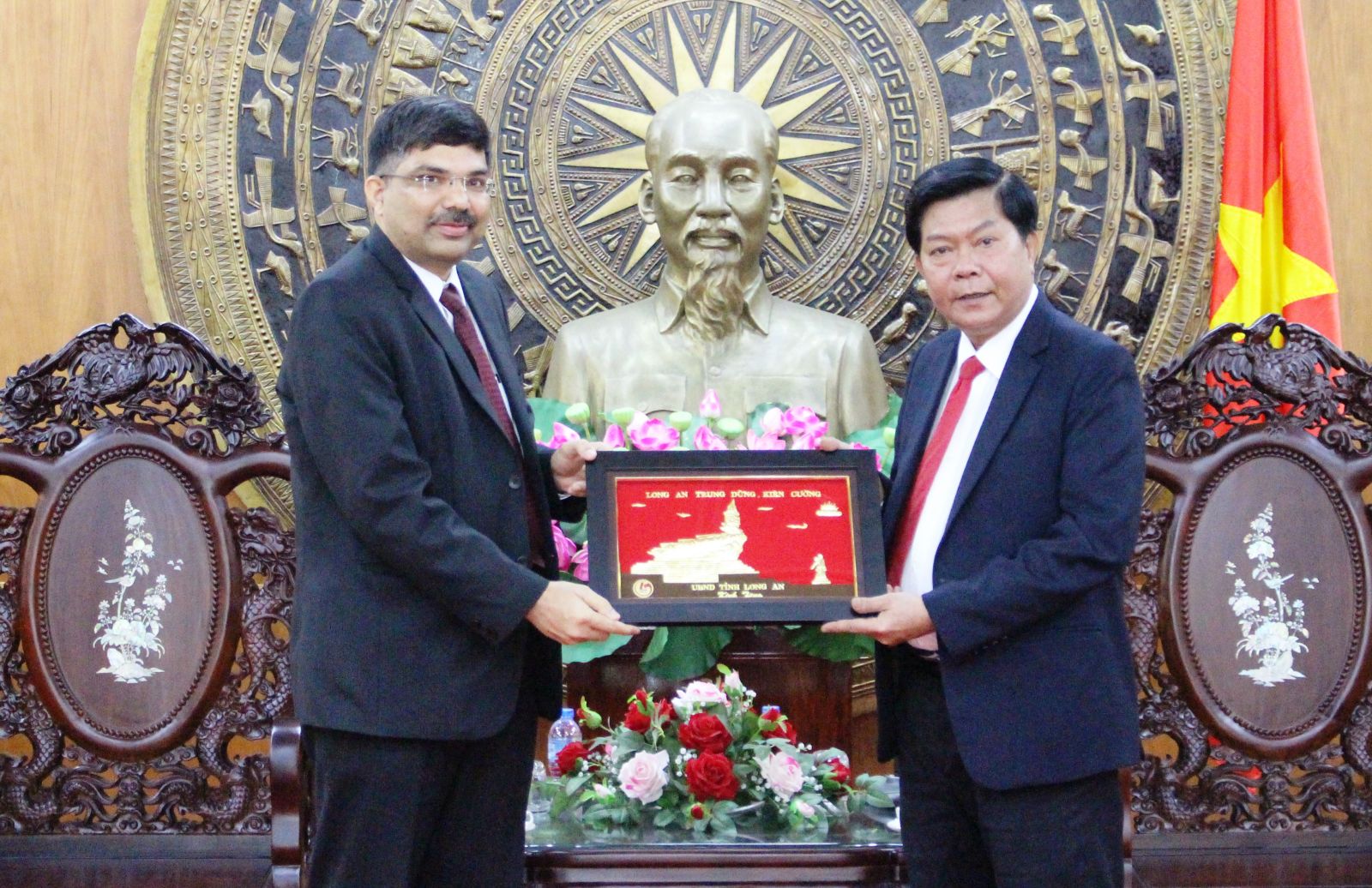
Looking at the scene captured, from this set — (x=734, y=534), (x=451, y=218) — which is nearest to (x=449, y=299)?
(x=451, y=218)

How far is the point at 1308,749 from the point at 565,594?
1.64 meters

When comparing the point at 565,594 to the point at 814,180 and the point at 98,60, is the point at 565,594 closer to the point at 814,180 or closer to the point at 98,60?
the point at 814,180

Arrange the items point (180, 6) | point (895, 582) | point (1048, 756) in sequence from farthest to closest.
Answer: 1. point (180, 6)
2. point (895, 582)
3. point (1048, 756)

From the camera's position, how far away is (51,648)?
282 cm

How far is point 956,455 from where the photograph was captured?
6.96 feet

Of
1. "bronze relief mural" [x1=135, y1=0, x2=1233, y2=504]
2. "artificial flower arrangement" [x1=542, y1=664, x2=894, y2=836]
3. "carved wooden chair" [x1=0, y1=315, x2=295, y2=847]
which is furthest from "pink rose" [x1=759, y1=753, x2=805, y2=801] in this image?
"bronze relief mural" [x1=135, y1=0, x2=1233, y2=504]

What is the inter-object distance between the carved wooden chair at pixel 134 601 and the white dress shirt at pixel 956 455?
1331 millimetres

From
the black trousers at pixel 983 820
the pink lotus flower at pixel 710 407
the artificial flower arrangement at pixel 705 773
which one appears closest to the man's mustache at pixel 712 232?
the pink lotus flower at pixel 710 407

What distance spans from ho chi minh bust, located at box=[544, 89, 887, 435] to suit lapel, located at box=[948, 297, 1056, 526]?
1345 millimetres

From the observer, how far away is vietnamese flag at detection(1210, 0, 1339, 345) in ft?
11.6

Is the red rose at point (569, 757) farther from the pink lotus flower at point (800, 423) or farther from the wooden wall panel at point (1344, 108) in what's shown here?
the wooden wall panel at point (1344, 108)

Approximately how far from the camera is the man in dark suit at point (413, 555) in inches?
76.5

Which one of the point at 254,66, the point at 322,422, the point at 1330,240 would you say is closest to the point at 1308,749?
the point at 1330,240

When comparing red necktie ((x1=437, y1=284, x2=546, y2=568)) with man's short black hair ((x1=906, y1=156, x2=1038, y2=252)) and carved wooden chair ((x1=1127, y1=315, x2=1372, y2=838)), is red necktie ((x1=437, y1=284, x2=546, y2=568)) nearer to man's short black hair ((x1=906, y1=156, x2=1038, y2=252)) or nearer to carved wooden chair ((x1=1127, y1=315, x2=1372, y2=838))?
man's short black hair ((x1=906, y1=156, x2=1038, y2=252))
